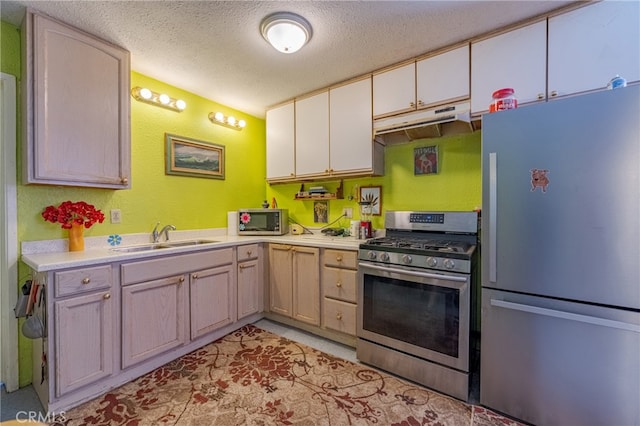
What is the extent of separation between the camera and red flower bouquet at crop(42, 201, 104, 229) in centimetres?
194

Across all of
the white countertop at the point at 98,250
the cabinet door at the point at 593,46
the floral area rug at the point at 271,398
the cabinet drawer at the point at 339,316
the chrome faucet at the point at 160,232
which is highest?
the cabinet door at the point at 593,46

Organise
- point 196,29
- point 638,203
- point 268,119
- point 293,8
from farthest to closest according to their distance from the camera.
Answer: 1. point 268,119
2. point 196,29
3. point 293,8
4. point 638,203

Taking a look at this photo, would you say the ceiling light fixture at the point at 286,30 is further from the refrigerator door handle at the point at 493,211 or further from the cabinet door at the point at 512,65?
the refrigerator door handle at the point at 493,211

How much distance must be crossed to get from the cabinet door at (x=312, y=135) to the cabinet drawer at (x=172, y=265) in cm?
123

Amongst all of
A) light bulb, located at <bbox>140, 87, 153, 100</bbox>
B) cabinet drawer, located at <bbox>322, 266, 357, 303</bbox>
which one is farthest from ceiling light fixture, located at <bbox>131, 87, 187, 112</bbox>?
cabinet drawer, located at <bbox>322, 266, 357, 303</bbox>

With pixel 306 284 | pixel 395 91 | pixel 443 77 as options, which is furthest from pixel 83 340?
pixel 443 77

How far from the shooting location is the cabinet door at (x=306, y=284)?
8.35 feet

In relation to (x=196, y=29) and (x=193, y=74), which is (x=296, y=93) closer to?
(x=193, y=74)

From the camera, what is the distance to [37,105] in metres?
1.75

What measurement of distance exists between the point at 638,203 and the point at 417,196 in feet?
4.83

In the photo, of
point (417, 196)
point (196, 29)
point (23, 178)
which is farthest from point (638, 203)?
point (23, 178)

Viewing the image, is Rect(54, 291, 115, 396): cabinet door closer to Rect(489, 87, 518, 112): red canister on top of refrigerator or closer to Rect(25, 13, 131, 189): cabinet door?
Rect(25, 13, 131, 189): cabinet door

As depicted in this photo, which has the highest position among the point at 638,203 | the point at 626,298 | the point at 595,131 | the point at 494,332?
the point at 595,131

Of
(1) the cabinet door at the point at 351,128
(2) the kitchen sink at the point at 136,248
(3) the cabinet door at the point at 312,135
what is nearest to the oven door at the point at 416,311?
(1) the cabinet door at the point at 351,128
